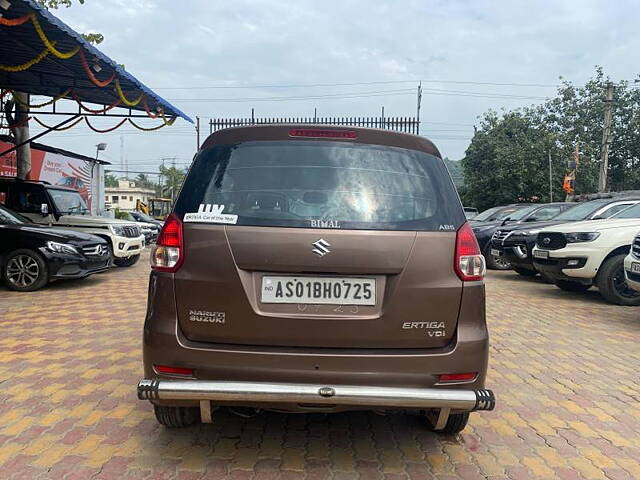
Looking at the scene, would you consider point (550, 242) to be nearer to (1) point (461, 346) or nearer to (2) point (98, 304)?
(1) point (461, 346)

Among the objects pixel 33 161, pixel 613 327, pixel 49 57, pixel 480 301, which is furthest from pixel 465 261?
pixel 33 161

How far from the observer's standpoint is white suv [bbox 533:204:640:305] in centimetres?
727

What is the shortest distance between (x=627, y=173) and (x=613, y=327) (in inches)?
1045

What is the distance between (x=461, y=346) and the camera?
7.80ft

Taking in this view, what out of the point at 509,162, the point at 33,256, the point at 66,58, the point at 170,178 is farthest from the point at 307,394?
the point at 170,178

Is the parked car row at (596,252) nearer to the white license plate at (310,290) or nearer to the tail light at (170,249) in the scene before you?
the white license plate at (310,290)

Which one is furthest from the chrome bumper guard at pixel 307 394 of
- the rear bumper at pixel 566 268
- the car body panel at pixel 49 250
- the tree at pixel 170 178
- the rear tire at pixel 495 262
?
the tree at pixel 170 178

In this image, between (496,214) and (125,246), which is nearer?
(125,246)

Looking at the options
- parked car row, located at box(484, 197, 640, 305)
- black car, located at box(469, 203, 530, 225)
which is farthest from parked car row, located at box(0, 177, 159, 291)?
black car, located at box(469, 203, 530, 225)

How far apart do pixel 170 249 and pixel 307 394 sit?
946 mm

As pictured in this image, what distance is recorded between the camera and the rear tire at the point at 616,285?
23.9 ft

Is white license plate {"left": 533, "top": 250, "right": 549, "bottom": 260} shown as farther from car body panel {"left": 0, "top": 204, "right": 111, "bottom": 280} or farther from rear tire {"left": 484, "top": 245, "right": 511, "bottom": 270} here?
car body panel {"left": 0, "top": 204, "right": 111, "bottom": 280}

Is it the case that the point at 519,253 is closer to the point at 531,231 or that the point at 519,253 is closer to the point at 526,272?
the point at 531,231

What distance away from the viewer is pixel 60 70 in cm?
1004
